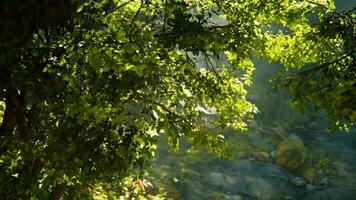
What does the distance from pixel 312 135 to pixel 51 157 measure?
21.4 m

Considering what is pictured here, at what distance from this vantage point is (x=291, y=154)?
20.0m

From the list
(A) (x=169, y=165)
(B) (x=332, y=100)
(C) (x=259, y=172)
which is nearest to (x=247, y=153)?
(C) (x=259, y=172)

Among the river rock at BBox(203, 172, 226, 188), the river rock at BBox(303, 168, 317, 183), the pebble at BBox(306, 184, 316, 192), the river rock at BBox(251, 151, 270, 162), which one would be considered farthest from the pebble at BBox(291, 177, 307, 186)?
the river rock at BBox(203, 172, 226, 188)

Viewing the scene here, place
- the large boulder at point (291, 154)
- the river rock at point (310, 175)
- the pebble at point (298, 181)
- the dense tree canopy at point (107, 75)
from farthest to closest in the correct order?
the large boulder at point (291, 154) < the river rock at point (310, 175) < the pebble at point (298, 181) < the dense tree canopy at point (107, 75)

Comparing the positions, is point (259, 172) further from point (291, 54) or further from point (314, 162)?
point (291, 54)

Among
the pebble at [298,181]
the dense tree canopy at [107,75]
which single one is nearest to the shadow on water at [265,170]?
the pebble at [298,181]

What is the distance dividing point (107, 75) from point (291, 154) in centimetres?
1645

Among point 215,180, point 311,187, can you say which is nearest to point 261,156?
point 311,187

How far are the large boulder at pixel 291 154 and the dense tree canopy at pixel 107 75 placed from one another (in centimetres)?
1414

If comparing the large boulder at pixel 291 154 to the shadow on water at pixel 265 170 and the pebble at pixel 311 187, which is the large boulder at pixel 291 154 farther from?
the pebble at pixel 311 187

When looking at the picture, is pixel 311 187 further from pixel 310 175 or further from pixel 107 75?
pixel 107 75

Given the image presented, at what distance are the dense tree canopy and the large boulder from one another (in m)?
14.1

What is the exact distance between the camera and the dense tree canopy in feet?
15.1

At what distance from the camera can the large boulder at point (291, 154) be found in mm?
19784
